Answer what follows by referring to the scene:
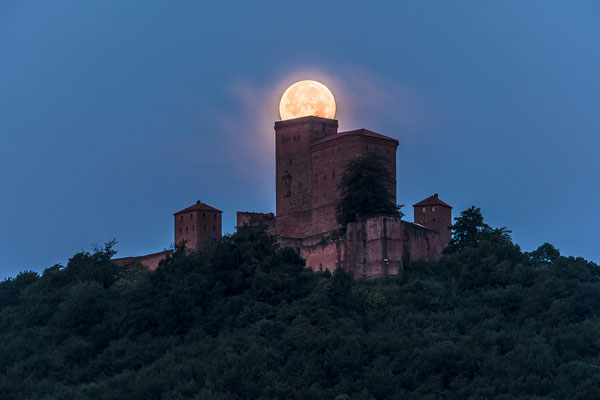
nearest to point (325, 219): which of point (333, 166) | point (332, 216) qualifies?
point (332, 216)

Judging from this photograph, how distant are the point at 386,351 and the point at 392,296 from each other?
5.46 meters

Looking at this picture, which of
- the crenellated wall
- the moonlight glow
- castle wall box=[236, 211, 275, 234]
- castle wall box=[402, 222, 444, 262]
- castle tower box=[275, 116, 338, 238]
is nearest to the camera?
the crenellated wall

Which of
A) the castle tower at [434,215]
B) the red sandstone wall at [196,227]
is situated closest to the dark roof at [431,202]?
the castle tower at [434,215]

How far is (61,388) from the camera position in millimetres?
51531

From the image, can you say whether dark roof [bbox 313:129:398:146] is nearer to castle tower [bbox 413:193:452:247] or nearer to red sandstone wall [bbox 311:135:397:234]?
red sandstone wall [bbox 311:135:397:234]

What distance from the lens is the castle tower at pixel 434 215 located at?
2682 inches

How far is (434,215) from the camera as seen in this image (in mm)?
68312

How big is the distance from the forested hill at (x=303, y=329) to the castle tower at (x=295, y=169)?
7.07 m

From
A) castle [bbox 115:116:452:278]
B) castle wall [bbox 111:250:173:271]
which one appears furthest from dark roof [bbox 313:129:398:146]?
castle wall [bbox 111:250:173:271]

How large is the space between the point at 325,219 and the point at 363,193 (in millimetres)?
4460

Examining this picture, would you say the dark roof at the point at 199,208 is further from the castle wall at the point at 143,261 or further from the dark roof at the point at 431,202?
the dark roof at the point at 431,202

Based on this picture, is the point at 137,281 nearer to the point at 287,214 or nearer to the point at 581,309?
the point at 287,214

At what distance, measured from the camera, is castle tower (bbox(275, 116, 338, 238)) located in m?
66.4

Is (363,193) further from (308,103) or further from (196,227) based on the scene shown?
(196,227)
